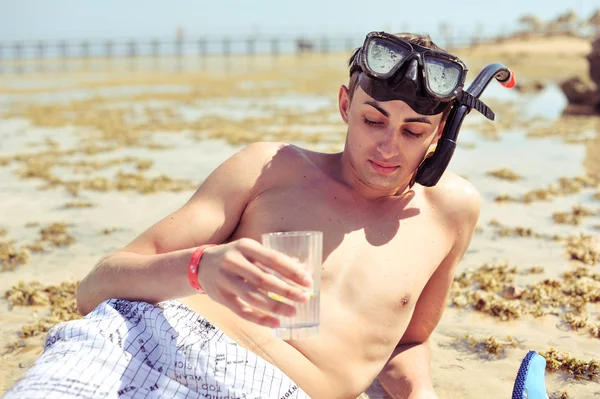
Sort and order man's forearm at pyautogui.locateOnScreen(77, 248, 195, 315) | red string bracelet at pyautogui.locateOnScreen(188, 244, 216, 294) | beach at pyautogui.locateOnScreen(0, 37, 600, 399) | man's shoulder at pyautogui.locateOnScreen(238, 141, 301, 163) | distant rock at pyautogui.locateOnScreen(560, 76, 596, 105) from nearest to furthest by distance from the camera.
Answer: red string bracelet at pyautogui.locateOnScreen(188, 244, 216, 294)
man's forearm at pyautogui.locateOnScreen(77, 248, 195, 315)
man's shoulder at pyautogui.locateOnScreen(238, 141, 301, 163)
beach at pyautogui.locateOnScreen(0, 37, 600, 399)
distant rock at pyautogui.locateOnScreen(560, 76, 596, 105)

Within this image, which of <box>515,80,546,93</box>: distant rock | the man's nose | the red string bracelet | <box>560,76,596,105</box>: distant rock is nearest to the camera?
the red string bracelet

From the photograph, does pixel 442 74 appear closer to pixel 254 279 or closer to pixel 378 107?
pixel 378 107

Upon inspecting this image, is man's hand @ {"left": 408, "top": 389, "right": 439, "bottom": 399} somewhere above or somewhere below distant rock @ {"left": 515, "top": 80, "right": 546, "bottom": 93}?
above

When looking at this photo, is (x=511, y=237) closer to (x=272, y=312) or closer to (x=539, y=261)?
(x=539, y=261)

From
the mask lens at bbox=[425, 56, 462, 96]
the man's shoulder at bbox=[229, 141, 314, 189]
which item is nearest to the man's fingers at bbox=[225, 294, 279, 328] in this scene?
the man's shoulder at bbox=[229, 141, 314, 189]

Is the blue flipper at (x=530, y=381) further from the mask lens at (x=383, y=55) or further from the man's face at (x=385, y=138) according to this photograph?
the mask lens at (x=383, y=55)

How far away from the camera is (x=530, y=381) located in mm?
2516

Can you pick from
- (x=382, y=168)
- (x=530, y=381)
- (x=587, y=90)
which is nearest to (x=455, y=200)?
(x=382, y=168)

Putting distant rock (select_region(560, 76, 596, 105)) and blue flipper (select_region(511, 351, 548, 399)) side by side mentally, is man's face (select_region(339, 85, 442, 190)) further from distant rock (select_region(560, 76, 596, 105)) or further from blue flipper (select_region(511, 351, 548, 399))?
distant rock (select_region(560, 76, 596, 105))

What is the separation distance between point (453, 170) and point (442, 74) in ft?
21.0

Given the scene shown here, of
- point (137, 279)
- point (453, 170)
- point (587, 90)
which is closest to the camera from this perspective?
point (137, 279)

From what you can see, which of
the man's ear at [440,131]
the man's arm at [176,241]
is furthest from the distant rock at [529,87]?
the man's arm at [176,241]

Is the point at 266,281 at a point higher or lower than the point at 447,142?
lower

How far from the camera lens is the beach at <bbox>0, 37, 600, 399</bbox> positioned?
3.81 metres
